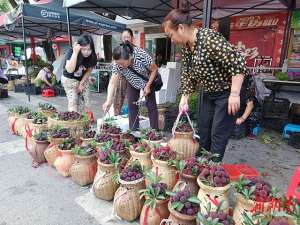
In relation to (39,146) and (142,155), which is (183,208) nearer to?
(142,155)

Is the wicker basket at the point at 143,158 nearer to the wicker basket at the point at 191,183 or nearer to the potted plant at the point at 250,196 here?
the wicker basket at the point at 191,183

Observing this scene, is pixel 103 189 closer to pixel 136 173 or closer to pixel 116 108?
pixel 136 173

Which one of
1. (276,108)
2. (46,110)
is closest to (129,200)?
(46,110)

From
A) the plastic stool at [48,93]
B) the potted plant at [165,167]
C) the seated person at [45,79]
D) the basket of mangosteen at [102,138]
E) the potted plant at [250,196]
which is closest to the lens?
the potted plant at [250,196]

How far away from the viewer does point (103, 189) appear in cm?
241

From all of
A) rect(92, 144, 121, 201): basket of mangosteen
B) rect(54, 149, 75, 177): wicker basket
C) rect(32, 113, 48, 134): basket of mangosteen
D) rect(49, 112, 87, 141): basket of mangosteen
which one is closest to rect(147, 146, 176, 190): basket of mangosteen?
rect(92, 144, 121, 201): basket of mangosteen

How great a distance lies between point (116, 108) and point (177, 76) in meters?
2.99

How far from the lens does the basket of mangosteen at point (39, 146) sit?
3261 millimetres

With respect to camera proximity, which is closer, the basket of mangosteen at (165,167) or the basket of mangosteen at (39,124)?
the basket of mangosteen at (165,167)

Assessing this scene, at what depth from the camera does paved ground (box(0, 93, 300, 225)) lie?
2.31 metres

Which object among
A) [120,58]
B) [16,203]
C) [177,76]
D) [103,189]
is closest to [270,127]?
[177,76]

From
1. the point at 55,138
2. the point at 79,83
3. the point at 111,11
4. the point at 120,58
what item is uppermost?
the point at 111,11

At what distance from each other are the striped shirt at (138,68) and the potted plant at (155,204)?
1.72 m

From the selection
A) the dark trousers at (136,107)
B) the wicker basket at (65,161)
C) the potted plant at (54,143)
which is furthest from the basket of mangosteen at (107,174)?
the dark trousers at (136,107)
